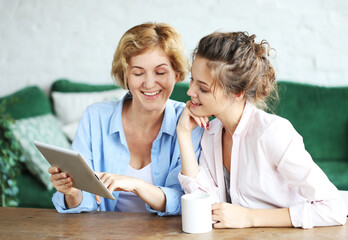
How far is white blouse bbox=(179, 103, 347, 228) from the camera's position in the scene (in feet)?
4.17

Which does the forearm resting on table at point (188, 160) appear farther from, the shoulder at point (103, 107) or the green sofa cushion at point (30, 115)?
the green sofa cushion at point (30, 115)

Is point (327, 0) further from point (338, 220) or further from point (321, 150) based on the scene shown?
point (338, 220)

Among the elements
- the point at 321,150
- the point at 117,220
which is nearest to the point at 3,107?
the point at 117,220

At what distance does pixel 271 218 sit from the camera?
50.3 inches

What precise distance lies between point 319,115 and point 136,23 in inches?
64.4

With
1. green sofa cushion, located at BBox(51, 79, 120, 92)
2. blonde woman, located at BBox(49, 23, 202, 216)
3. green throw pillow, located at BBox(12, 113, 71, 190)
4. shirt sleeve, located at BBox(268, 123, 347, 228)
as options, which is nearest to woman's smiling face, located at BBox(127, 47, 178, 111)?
blonde woman, located at BBox(49, 23, 202, 216)

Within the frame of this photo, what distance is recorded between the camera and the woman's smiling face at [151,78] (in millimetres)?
1738

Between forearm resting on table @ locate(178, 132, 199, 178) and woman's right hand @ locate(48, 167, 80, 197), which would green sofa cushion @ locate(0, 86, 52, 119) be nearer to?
woman's right hand @ locate(48, 167, 80, 197)

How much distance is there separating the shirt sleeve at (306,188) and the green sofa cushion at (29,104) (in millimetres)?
2460

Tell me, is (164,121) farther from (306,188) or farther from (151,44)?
(306,188)

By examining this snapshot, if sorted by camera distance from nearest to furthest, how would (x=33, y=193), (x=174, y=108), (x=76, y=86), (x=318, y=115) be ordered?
(x=174, y=108), (x=33, y=193), (x=318, y=115), (x=76, y=86)

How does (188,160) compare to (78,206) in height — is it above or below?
above

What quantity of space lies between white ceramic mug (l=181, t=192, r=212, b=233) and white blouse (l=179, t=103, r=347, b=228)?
23 cm

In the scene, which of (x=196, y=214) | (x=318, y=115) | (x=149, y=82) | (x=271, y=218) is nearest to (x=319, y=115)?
(x=318, y=115)
